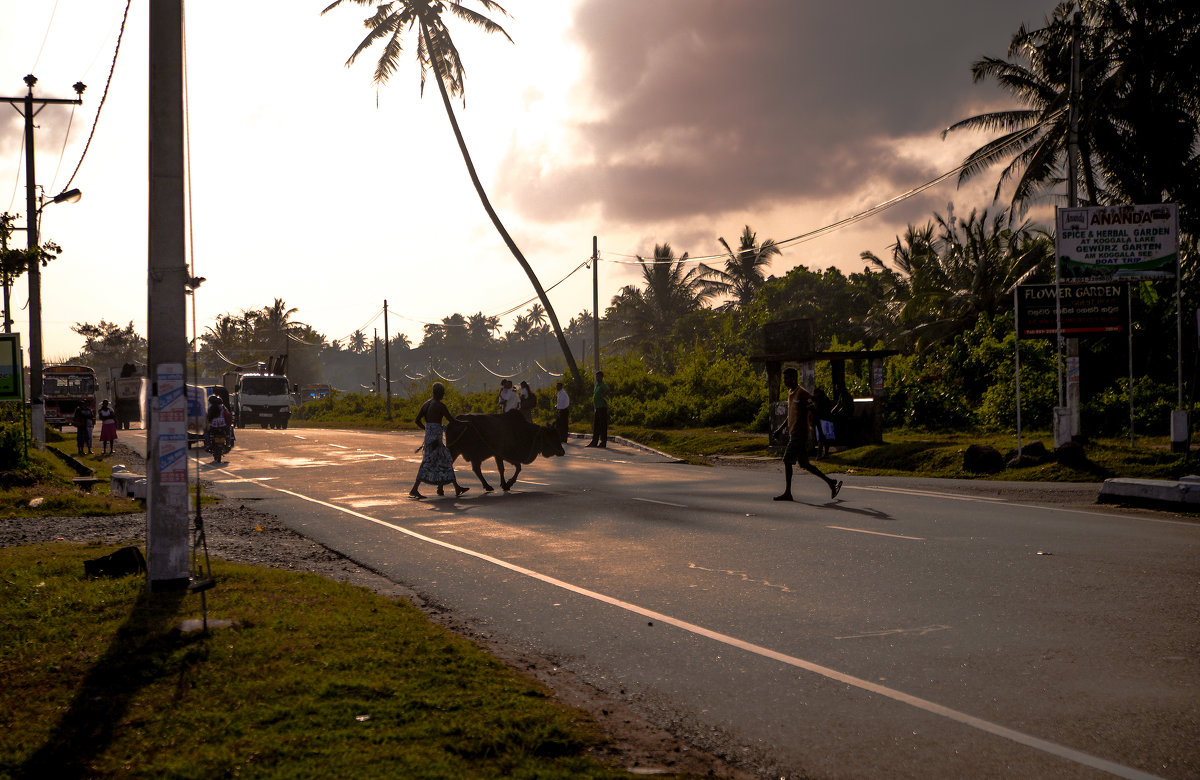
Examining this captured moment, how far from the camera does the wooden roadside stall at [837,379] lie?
23.7 m

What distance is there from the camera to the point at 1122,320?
2008 cm

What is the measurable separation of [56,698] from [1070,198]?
22427 millimetres

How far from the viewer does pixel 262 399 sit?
47500 millimetres

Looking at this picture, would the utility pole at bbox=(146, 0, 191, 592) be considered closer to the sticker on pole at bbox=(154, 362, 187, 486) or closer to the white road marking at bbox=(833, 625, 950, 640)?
the sticker on pole at bbox=(154, 362, 187, 486)

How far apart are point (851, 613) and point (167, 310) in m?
5.55

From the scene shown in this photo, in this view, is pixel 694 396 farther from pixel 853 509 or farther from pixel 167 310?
pixel 167 310

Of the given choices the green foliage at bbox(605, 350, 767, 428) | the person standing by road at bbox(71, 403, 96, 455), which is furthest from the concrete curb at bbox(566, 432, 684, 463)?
the person standing by road at bbox(71, 403, 96, 455)

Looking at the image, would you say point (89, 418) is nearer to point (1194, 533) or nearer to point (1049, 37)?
point (1194, 533)

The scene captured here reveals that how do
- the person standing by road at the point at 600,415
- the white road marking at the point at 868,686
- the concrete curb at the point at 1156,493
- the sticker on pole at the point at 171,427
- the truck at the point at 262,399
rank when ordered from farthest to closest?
1. the truck at the point at 262,399
2. the person standing by road at the point at 600,415
3. the concrete curb at the point at 1156,493
4. the sticker on pole at the point at 171,427
5. the white road marking at the point at 868,686

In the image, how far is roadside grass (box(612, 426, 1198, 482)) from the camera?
17297mm

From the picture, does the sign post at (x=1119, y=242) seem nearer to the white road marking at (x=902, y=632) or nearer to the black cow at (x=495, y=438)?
the black cow at (x=495, y=438)

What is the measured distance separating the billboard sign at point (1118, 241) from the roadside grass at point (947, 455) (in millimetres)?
3497

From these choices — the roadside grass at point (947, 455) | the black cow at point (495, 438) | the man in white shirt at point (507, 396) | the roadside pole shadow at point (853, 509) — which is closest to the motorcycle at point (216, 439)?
the man in white shirt at point (507, 396)

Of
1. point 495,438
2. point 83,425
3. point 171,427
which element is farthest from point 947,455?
point 83,425
